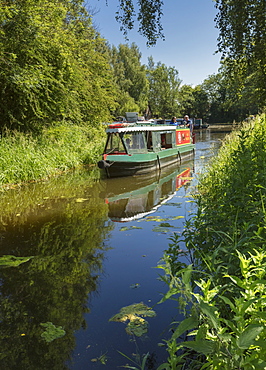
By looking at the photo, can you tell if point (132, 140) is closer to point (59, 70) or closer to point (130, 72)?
point (59, 70)

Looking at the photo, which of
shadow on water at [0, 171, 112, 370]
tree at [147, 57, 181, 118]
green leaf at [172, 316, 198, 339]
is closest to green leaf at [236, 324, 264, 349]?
green leaf at [172, 316, 198, 339]

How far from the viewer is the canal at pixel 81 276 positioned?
3.05 meters

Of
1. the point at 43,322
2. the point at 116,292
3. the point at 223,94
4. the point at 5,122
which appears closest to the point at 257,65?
the point at 116,292

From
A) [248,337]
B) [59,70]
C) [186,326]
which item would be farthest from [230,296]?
[59,70]

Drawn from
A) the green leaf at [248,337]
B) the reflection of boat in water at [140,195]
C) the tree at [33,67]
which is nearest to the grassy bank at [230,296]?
the green leaf at [248,337]

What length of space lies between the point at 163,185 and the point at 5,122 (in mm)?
6673

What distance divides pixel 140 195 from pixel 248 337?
321 inches

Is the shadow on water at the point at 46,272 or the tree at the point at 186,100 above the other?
the tree at the point at 186,100

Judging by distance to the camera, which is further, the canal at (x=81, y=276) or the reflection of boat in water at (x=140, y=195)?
the reflection of boat in water at (x=140, y=195)

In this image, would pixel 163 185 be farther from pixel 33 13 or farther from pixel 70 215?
pixel 33 13

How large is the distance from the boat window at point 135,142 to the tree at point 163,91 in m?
48.0

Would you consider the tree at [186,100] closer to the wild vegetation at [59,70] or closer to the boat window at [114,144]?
the wild vegetation at [59,70]

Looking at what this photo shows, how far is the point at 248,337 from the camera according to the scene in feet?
4.97

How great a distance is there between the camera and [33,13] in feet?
38.1
